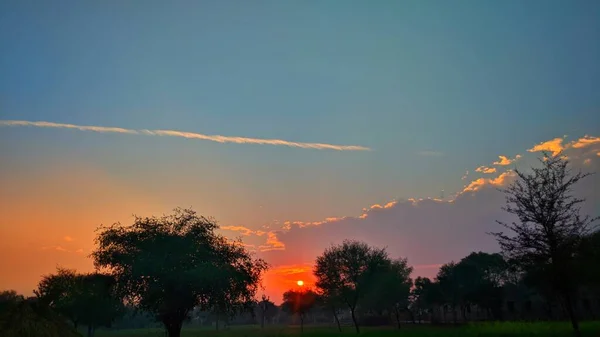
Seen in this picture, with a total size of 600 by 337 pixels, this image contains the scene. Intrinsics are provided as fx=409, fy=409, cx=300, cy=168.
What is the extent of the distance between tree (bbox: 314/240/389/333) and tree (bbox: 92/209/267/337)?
32102mm

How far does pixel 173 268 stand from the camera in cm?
4262

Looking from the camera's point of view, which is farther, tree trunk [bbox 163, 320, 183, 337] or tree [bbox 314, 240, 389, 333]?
tree [bbox 314, 240, 389, 333]

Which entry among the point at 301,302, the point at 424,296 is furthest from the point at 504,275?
the point at 301,302

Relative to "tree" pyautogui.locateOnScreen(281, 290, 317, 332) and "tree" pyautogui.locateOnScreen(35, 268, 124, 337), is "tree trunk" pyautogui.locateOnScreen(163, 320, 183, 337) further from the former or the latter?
"tree" pyautogui.locateOnScreen(281, 290, 317, 332)

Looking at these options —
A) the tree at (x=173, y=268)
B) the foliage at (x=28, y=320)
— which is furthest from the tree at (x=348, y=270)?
the foliage at (x=28, y=320)

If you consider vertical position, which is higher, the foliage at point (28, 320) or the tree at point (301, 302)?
the foliage at point (28, 320)

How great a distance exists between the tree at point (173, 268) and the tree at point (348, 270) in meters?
32.1

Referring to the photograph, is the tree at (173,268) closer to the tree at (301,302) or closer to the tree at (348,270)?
the tree at (348,270)

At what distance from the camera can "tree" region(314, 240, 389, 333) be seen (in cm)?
7650

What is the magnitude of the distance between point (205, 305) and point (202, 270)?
6133mm

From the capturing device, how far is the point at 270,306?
195 meters

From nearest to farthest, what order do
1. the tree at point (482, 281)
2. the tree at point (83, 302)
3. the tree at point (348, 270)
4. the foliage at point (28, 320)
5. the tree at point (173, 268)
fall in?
the foliage at point (28, 320)
the tree at point (173, 268)
the tree at point (83, 302)
the tree at point (348, 270)
the tree at point (482, 281)

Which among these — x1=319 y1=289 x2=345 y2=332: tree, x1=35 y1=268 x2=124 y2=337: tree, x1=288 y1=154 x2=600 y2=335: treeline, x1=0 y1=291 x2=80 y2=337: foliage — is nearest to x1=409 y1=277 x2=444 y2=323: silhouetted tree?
x1=288 y1=154 x2=600 y2=335: treeline

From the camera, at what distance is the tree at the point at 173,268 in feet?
138
